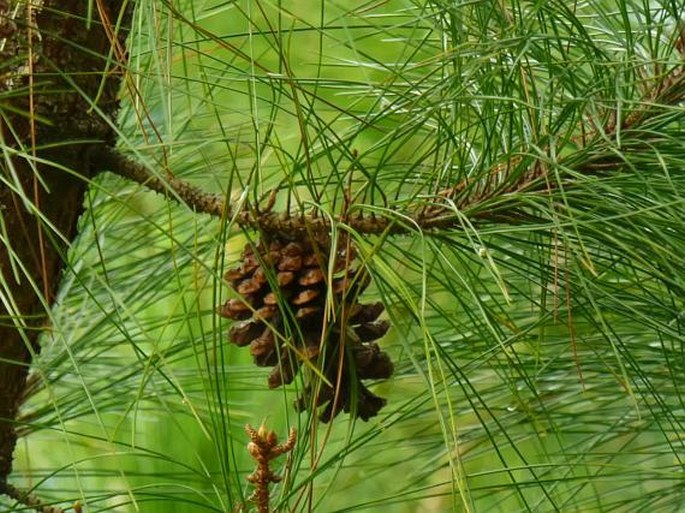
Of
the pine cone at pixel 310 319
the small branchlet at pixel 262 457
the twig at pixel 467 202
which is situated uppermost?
the twig at pixel 467 202

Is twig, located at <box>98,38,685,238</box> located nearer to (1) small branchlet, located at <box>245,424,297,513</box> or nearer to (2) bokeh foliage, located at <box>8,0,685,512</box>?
(2) bokeh foliage, located at <box>8,0,685,512</box>

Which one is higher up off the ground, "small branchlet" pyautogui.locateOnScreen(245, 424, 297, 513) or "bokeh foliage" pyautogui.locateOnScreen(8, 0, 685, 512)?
"bokeh foliage" pyautogui.locateOnScreen(8, 0, 685, 512)

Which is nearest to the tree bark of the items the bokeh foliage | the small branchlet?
the bokeh foliage

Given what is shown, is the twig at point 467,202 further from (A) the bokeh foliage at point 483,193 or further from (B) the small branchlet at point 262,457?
(B) the small branchlet at point 262,457

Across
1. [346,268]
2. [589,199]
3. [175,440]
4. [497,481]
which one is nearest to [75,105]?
[346,268]

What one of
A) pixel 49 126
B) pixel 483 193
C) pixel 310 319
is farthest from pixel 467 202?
pixel 49 126

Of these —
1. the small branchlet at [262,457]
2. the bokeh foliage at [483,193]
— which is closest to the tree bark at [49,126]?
the bokeh foliage at [483,193]

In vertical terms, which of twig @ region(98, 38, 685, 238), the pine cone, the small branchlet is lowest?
the small branchlet

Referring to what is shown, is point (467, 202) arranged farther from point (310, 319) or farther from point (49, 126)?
point (49, 126)

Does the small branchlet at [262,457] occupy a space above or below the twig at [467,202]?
below
